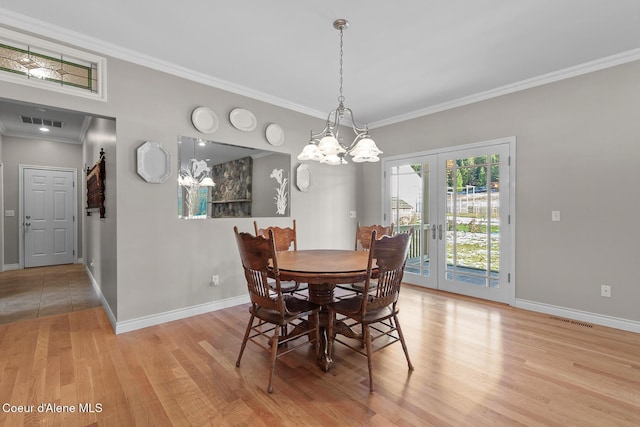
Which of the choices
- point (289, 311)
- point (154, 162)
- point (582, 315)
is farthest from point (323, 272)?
point (582, 315)

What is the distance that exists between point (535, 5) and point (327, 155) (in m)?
1.89

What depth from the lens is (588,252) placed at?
3098mm

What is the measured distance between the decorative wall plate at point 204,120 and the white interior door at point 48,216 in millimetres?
4999

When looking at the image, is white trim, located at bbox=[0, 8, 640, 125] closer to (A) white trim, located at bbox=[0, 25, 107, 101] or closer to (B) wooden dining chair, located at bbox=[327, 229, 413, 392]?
(A) white trim, located at bbox=[0, 25, 107, 101]

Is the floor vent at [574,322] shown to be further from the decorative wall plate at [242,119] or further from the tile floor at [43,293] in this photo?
the tile floor at [43,293]

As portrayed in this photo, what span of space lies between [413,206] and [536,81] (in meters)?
2.12

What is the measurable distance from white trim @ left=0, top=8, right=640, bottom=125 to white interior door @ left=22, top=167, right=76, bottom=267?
4.95 meters

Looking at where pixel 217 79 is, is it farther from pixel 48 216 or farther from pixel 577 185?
pixel 48 216

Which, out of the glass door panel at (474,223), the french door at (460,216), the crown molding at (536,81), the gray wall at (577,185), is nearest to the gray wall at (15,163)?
the french door at (460,216)

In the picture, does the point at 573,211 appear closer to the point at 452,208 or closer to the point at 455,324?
the point at 452,208

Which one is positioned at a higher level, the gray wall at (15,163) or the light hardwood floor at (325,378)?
the gray wall at (15,163)

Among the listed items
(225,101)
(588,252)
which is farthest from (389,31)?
(588,252)

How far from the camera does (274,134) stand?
3982 millimetres

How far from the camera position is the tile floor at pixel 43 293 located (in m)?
3.38
